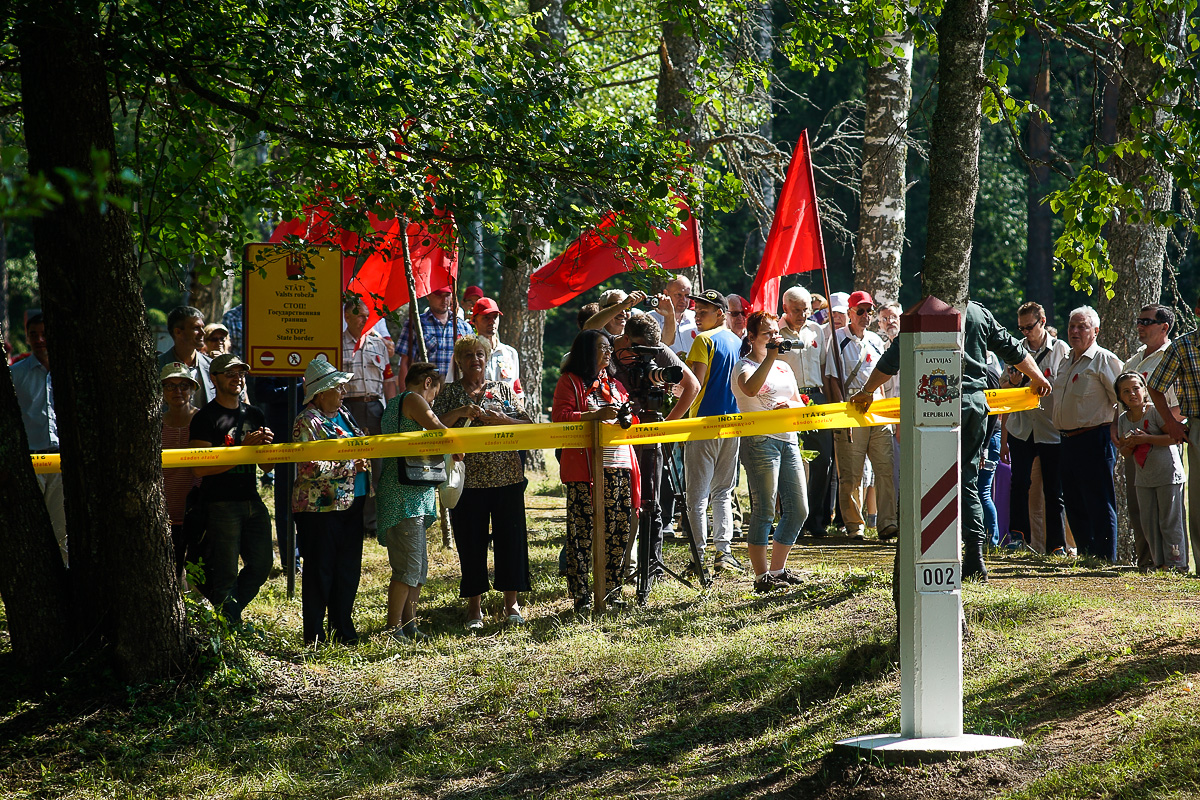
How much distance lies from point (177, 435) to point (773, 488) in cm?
413

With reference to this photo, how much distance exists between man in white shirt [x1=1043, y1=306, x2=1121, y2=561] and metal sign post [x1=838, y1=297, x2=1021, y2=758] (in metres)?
5.57

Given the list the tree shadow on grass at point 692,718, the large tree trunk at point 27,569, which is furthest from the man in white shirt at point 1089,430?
the large tree trunk at point 27,569

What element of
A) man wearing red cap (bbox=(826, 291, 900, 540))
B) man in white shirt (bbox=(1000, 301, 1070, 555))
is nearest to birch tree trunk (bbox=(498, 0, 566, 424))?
man wearing red cap (bbox=(826, 291, 900, 540))

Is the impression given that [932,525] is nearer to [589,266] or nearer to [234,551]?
[234,551]

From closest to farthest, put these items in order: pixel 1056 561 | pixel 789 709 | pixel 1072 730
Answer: pixel 1072 730
pixel 789 709
pixel 1056 561

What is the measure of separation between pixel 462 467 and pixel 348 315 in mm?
3683

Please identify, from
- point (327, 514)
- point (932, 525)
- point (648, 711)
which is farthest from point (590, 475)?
point (932, 525)

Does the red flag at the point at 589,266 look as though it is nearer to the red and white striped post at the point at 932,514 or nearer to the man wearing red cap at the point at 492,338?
the man wearing red cap at the point at 492,338

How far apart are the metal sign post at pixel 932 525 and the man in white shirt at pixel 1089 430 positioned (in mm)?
5574

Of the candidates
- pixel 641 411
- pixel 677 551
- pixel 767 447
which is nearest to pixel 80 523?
pixel 641 411

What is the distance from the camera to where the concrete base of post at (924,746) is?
4.71m

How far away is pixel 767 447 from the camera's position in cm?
814

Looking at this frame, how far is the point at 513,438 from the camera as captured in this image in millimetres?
7742

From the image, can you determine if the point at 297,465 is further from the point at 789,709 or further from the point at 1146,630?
the point at 1146,630
